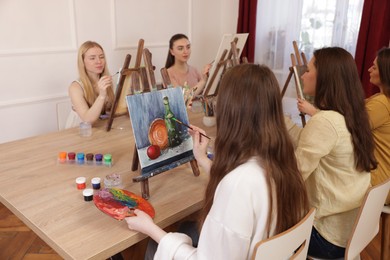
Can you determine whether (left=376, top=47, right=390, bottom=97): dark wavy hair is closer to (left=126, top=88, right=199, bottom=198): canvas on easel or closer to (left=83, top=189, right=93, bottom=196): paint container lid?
(left=126, top=88, right=199, bottom=198): canvas on easel

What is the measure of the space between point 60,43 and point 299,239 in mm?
2748

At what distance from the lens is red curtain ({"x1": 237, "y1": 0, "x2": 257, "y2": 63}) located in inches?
156

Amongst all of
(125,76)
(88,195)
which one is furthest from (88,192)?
(125,76)

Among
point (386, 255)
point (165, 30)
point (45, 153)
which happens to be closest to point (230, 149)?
point (45, 153)

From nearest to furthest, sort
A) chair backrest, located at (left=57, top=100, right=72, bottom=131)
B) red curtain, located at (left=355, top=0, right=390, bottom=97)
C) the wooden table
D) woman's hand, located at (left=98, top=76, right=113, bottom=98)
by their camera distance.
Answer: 1. the wooden table
2. woman's hand, located at (left=98, top=76, right=113, bottom=98)
3. red curtain, located at (left=355, top=0, right=390, bottom=97)
4. chair backrest, located at (left=57, top=100, right=72, bottom=131)

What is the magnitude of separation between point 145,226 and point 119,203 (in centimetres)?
18

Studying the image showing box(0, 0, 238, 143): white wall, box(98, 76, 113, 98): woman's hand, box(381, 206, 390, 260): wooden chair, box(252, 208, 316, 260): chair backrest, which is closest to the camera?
box(252, 208, 316, 260): chair backrest

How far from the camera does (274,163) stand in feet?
3.26

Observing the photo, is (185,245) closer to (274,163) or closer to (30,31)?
Result: (274,163)

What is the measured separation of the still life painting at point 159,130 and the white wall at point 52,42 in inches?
76.3

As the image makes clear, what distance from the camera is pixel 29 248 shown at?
7.30 feet

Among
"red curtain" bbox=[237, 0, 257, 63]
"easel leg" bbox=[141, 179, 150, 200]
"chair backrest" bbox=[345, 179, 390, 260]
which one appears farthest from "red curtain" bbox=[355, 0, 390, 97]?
"easel leg" bbox=[141, 179, 150, 200]

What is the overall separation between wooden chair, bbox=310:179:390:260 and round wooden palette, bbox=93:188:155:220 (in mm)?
738

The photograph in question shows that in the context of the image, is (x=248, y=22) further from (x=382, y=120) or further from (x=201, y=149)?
(x=201, y=149)
